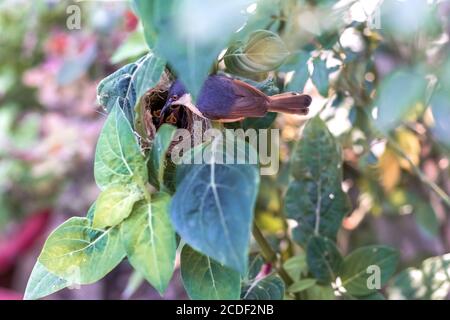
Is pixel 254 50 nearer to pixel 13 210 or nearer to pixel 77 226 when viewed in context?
pixel 77 226

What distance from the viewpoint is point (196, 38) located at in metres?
0.30

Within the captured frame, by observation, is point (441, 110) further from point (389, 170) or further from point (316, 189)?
point (389, 170)

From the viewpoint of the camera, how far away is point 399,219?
112 centimetres

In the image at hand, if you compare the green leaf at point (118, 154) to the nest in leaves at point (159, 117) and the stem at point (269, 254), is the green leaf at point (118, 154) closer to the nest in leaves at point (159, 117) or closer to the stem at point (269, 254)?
the nest in leaves at point (159, 117)

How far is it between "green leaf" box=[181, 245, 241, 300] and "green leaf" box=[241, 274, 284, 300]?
0.36 feet

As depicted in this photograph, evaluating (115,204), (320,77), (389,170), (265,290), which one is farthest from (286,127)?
(115,204)

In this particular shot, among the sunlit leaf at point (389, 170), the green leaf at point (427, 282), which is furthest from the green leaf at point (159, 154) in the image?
the sunlit leaf at point (389, 170)

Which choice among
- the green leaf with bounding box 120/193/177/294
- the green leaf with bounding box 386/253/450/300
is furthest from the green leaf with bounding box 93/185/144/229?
the green leaf with bounding box 386/253/450/300

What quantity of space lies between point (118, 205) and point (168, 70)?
0.31ft

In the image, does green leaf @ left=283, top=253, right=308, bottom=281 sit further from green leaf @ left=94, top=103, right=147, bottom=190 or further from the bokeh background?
green leaf @ left=94, top=103, right=147, bottom=190

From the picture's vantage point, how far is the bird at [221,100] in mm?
405

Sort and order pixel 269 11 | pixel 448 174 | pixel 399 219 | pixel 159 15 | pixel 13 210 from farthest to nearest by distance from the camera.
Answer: pixel 13 210 < pixel 399 219 < pixel 448 174 < pixel 269 11 < pixel 159 15
